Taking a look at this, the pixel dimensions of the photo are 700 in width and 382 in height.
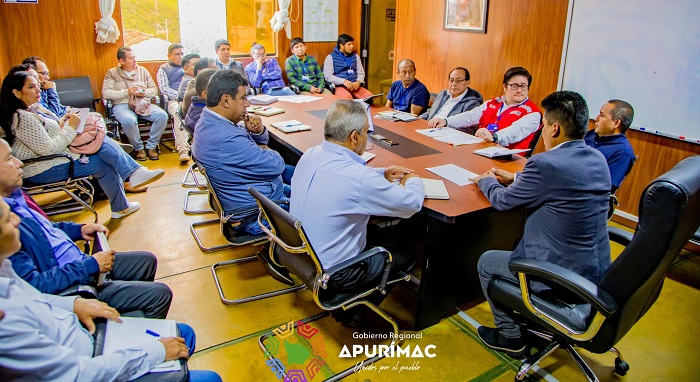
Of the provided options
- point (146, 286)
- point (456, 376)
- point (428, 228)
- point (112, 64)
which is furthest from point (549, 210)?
point (112, 64)

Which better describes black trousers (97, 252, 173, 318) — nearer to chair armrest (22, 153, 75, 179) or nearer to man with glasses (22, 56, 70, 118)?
chair armrest (22, 153, 75, 179)

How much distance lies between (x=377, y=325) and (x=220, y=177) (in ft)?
Result: 4.10

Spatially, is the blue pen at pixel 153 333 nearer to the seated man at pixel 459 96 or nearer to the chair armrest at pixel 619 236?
the chair armrest at pixel 619 236

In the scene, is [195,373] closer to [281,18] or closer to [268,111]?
[268,111]

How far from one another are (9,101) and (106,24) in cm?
255

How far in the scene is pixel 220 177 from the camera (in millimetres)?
2908

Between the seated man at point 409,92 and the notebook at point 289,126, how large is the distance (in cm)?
146

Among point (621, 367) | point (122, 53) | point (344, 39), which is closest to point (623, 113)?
point (621, 367)

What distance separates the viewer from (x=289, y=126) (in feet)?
12.5

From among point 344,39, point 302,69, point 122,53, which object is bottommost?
point 302,69

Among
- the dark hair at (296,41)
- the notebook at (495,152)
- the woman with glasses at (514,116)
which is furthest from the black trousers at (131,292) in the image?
the dark hair at (296,41)

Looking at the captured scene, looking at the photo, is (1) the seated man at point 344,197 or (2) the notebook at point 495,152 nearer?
(1) the seated man at point 344,197

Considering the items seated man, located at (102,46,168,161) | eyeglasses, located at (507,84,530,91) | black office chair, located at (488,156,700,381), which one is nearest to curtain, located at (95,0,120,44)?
seated man, located at (102,46,168,161)

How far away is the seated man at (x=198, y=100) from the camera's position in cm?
373
